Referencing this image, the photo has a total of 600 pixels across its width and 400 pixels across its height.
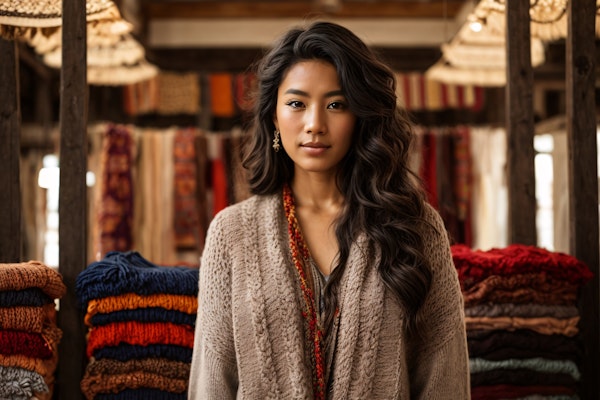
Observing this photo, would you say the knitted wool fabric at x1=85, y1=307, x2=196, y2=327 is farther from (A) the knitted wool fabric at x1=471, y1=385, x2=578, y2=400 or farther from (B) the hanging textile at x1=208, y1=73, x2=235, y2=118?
(B) the hanging textile at x1=208, y1=73, x2=235, y2=118

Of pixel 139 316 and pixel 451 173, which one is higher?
pixel 451 173

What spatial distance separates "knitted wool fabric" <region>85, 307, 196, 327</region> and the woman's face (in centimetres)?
67

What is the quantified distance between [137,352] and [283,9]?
644cm

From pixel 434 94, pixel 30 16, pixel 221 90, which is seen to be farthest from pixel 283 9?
pixel 30 16

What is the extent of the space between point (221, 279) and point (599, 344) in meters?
1.42

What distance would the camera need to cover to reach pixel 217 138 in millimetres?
5688

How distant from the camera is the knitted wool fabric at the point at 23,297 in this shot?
225 cm

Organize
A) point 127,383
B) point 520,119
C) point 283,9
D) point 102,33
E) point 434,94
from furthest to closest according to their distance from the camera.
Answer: point 283,9, point 434,94, point 102,33, point 520,119, point 127,383

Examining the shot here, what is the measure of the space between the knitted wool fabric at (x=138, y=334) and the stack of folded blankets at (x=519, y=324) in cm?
93

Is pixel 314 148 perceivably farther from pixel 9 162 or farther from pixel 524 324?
pixel 9 162

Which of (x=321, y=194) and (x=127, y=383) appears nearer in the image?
(x=321, y=194)

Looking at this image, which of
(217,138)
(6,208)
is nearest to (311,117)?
(6,208)

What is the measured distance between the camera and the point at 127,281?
240 cm

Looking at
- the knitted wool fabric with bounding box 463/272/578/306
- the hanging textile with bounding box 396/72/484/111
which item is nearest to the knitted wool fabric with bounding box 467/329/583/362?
the knitted wool fabric with bounding box 463/272/578/306
